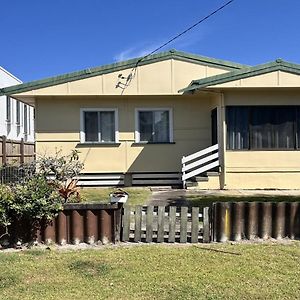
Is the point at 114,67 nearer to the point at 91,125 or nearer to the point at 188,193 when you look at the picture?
the point at 91,125

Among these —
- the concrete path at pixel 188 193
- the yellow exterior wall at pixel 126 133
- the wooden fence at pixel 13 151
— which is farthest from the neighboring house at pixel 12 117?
the concrete path at pixel 188 193

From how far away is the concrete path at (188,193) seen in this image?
37.5ft

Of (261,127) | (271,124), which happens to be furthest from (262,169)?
(271,124)

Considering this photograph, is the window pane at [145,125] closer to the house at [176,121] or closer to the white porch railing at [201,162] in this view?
the house at [176,121]

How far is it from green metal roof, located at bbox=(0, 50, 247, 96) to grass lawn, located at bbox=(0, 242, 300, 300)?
9.44 meters

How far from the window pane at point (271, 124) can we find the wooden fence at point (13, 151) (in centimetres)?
985

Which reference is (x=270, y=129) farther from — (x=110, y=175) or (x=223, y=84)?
(x=110, y=175)

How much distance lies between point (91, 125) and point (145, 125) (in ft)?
6.58

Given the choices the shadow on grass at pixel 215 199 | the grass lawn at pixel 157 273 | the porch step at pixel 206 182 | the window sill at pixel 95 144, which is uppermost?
the window sill at pixel 95 144

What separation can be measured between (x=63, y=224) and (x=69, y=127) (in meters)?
8.92

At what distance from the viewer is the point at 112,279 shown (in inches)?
191

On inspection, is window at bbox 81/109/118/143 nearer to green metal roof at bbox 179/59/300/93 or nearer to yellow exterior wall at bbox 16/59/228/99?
yellow exterior wall at bbox 16/59/228/99

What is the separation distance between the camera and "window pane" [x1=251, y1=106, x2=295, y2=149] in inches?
540

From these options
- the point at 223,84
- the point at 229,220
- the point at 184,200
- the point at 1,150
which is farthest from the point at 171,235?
the point at 1,150
